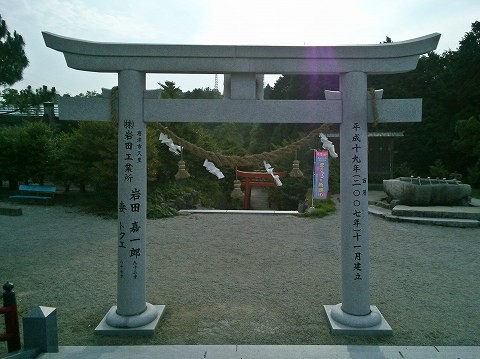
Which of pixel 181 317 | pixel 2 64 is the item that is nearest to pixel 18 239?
pixel 181 317

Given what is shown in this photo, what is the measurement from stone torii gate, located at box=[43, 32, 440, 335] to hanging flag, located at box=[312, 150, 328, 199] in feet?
31.6

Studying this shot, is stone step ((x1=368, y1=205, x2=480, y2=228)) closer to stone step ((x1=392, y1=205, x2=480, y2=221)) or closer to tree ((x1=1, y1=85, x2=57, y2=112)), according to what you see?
stone step ((x1=392, y1=205, x2=480, y2=221))

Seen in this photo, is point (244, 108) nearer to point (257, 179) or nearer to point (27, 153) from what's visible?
point (257, 179)

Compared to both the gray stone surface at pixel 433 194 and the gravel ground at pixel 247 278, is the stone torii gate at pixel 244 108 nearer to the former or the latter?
the gravel ground at pixel 247 278

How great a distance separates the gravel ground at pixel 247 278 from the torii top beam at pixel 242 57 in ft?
11.1

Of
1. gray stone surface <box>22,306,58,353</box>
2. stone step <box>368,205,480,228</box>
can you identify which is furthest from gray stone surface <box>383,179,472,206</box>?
gray stone surface <box>22,306,58,353</box>

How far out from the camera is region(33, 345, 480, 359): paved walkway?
4.22m

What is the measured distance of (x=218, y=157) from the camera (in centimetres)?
517

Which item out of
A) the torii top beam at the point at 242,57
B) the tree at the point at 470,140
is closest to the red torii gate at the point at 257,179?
the torii top beam at the point at 242,57

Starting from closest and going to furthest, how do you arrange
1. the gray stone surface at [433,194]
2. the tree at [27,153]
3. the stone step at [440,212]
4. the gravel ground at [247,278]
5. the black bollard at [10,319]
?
the black bollard at [10,319]
the gravel ground at [247,278]
the stone step at [440,212]
the gray stone surface at [433,194]
the tree at [27,153]

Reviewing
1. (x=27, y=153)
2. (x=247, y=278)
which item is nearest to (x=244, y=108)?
(x=247, y=278)

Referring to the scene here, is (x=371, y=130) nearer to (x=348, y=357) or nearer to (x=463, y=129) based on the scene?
(x=463, y=129)

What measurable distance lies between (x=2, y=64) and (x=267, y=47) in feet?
71.9

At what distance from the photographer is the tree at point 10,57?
21141 millimetres
